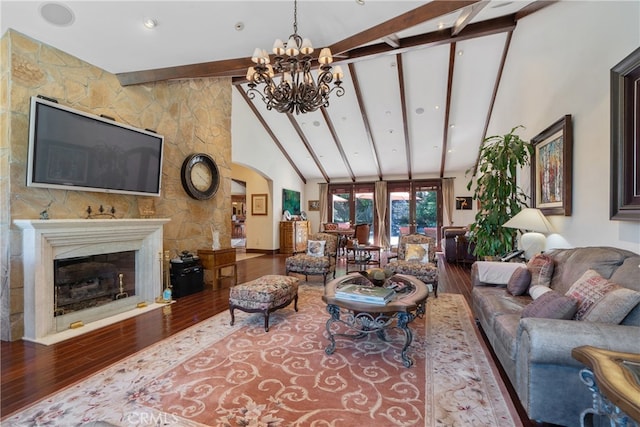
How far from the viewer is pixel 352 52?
4.83 meters

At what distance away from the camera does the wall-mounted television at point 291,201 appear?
32.0 feet

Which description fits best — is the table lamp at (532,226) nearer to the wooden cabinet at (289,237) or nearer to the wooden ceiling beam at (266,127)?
the wooden ceiling beam at (266,127)

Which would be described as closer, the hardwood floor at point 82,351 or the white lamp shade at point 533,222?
the hardwood floor at point 82,351

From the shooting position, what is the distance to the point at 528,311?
1.94 metres

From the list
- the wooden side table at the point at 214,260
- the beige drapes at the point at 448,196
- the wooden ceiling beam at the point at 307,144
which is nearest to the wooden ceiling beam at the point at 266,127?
the wooden ceiling beam at the point at 307,144

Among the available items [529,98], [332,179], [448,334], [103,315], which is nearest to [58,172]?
[103,315]

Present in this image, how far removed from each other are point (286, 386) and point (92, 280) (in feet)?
9.94

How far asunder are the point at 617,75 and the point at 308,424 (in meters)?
3.37

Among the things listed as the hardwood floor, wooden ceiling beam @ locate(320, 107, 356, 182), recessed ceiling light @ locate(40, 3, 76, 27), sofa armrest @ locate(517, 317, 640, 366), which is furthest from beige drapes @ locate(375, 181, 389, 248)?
recessed ceiling light @ locate(40, 3, 76, 27)

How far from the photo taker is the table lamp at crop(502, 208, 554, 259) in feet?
10.9

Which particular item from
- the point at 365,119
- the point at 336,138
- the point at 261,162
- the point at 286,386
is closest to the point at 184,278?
the point at 286,386

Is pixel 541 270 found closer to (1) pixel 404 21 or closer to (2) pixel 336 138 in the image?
(1) pixel 404 21

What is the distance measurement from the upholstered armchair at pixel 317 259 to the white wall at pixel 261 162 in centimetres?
333

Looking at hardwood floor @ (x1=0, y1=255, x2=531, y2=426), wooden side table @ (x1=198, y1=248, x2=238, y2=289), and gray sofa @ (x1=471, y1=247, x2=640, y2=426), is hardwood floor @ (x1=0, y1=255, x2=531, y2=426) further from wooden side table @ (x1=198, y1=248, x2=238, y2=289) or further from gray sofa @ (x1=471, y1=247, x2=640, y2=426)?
wooden side table @ (x1=198, y1=248, x2=238, y2=289)
